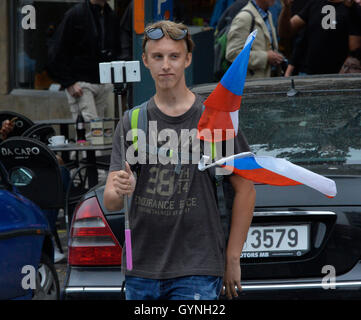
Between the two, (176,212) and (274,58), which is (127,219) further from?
(274,58)

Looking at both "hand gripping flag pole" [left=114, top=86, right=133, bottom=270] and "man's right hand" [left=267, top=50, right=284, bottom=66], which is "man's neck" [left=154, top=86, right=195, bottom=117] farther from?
"man's right hand" [left=267, top=50, right=284, bottom=66]

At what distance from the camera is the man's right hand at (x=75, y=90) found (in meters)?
9.34

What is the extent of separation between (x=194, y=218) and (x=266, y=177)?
0.34 meters

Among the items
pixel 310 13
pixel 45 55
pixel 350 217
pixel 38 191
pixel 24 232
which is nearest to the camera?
pixel 350 217

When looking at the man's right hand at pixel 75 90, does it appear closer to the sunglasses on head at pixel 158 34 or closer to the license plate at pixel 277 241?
the license plate at pixel 277 241

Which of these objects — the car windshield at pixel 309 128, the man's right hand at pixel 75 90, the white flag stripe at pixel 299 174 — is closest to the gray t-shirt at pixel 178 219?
the white flag stripe at pixel 299 174

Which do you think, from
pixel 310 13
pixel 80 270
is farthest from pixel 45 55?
pixel 80 270

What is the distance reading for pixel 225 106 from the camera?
333 cm

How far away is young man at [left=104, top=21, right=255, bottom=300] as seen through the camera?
3.25m

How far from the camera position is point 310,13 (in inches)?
346

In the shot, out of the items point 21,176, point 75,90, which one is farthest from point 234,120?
point 75,90
